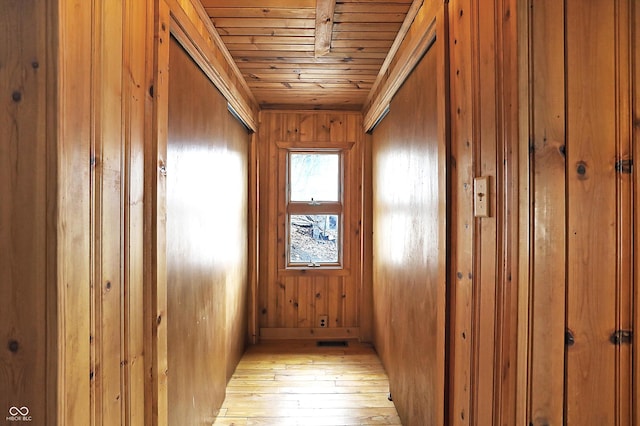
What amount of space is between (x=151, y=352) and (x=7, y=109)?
0.80 m

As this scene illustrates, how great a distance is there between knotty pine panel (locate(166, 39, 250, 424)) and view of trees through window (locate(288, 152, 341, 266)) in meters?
0.81

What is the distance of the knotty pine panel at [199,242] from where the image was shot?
1280mm

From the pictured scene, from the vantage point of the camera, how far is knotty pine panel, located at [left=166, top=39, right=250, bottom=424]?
4.20ft

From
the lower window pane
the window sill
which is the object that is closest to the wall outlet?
the window sill

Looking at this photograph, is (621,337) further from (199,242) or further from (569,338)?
(199,242)

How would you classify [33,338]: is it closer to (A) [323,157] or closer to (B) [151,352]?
(B) [151,352]

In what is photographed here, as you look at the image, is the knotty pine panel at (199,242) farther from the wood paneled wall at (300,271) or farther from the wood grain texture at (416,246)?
the wood grain texture at (416,246)

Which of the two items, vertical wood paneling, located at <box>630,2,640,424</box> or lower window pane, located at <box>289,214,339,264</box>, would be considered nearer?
vertical wood paneling, located at <box>630,2,640,424</box>

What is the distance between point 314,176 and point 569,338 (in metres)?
2.58

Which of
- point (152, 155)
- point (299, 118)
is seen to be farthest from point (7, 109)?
point (299, 118)

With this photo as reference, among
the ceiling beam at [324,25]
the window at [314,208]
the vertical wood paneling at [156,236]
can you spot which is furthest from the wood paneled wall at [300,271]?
the vertical wood paneling at [156,236]

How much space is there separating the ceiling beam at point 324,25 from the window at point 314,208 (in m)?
1.27

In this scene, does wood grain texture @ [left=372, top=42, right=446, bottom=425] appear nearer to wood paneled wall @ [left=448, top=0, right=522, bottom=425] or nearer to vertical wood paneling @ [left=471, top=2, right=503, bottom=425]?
wood paneled wall @ [left=448, top=0, right=522, bottom=425]

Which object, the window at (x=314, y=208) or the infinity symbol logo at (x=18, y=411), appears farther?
the window at (x=314, y=208)
